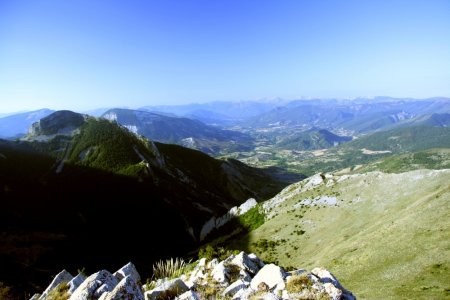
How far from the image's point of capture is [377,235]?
4534 cm

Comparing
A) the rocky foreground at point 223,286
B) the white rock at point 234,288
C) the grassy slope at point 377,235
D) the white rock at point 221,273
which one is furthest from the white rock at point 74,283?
the grassy slope at point 377,235

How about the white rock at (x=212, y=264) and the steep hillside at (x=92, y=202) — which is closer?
the white rock at (x=212, y=264)

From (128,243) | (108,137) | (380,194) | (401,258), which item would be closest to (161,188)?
(128,243)

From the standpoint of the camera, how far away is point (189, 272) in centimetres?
2700

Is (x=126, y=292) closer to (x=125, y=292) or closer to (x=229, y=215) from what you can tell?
(x=125, y=292)

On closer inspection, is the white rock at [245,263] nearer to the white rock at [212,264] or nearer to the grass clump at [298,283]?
the white rock at [212,264]

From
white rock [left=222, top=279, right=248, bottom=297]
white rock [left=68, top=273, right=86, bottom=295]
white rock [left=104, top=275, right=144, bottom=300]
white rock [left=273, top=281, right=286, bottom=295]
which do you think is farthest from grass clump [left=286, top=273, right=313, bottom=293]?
white rock [left=68, top=273, right=86, bottom=295]

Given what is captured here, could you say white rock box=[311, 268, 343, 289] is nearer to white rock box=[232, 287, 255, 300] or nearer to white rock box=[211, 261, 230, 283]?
white rock box=[232, 287, 255, 300]

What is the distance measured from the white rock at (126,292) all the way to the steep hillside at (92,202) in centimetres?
6376

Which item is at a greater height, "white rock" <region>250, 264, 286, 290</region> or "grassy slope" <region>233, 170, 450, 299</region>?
"white rock" <region>250, 264, 286, 290</region>

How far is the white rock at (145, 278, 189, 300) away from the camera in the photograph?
1894cm

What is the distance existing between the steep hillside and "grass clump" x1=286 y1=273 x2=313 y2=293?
6792cm

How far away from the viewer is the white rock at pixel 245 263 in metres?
24.4

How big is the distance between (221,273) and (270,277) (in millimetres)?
3938
